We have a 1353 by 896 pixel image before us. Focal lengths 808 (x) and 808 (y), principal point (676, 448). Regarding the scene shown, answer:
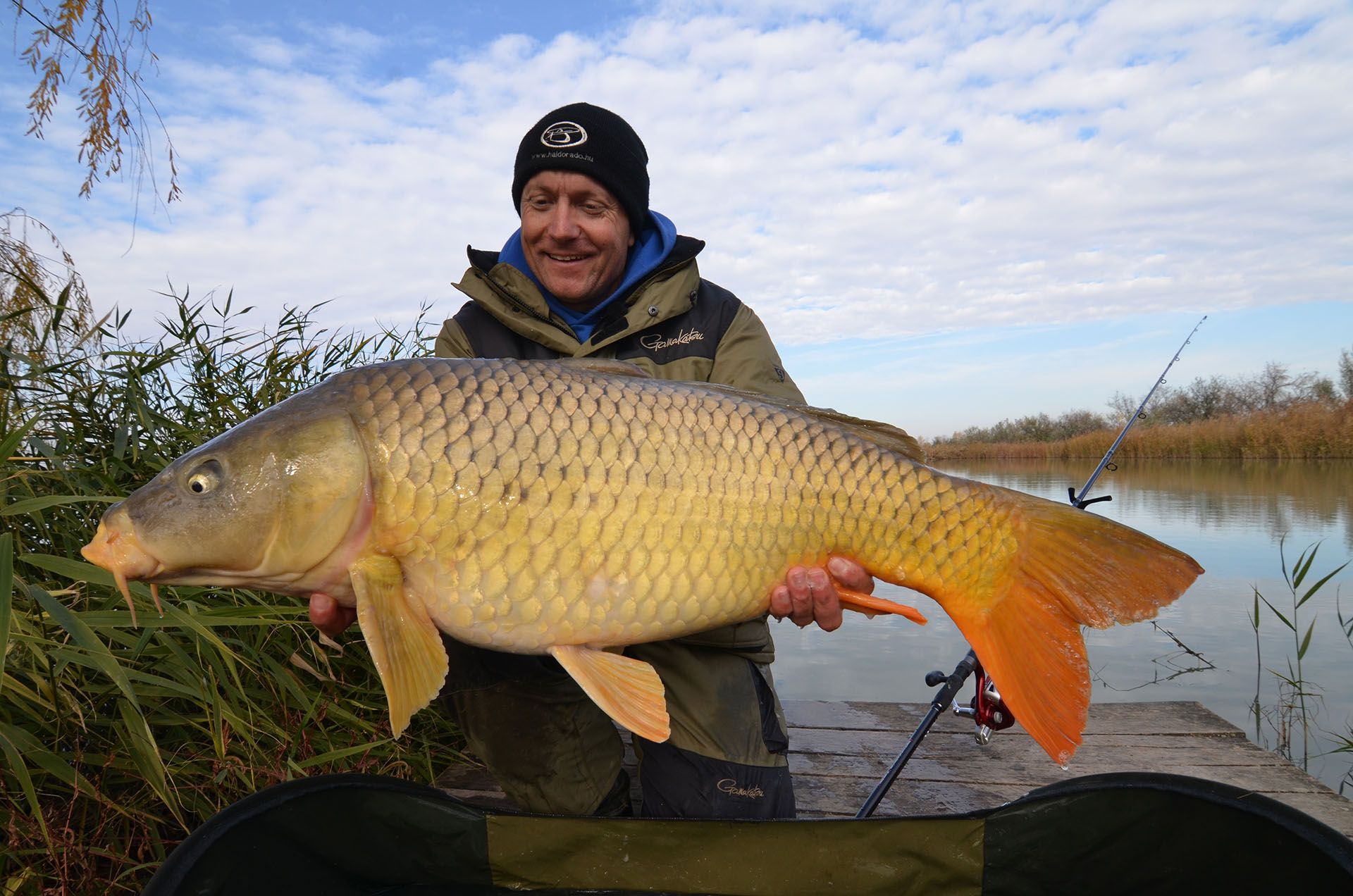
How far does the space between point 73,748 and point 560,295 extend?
1.35 meters

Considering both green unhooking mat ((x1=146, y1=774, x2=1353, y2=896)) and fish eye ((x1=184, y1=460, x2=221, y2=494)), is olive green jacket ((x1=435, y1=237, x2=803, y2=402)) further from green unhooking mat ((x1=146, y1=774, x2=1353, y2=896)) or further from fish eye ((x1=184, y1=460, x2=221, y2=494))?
green unhooking mat ((x1=146, y1=774, x2=1353, y2=896))

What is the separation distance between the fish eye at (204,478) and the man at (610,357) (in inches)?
27.0

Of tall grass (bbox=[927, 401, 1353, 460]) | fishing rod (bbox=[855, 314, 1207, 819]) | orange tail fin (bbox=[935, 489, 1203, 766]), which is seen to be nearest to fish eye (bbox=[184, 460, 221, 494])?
orange tail fin (bbox=[935, 489, 1203, 766])

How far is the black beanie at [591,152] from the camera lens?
1.96 m

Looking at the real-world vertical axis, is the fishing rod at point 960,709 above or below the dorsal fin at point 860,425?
below

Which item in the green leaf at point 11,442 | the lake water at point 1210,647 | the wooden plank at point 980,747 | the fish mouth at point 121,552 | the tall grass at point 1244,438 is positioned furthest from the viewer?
the tall grass at point 1244,438

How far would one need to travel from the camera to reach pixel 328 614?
129 cm

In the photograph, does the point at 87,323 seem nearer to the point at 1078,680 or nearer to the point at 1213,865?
the point at 1078,680

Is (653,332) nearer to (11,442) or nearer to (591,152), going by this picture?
(591,152)

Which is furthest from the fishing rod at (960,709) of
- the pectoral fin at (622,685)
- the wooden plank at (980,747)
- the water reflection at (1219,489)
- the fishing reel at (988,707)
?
the water reflection at (1219,489)

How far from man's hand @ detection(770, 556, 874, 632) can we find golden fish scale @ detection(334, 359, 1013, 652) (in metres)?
0.02

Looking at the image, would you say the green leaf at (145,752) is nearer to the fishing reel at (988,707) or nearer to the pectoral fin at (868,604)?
the pectoral fin at (868,604)

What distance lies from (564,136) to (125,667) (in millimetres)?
1487

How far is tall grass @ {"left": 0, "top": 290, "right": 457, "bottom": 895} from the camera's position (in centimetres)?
135
